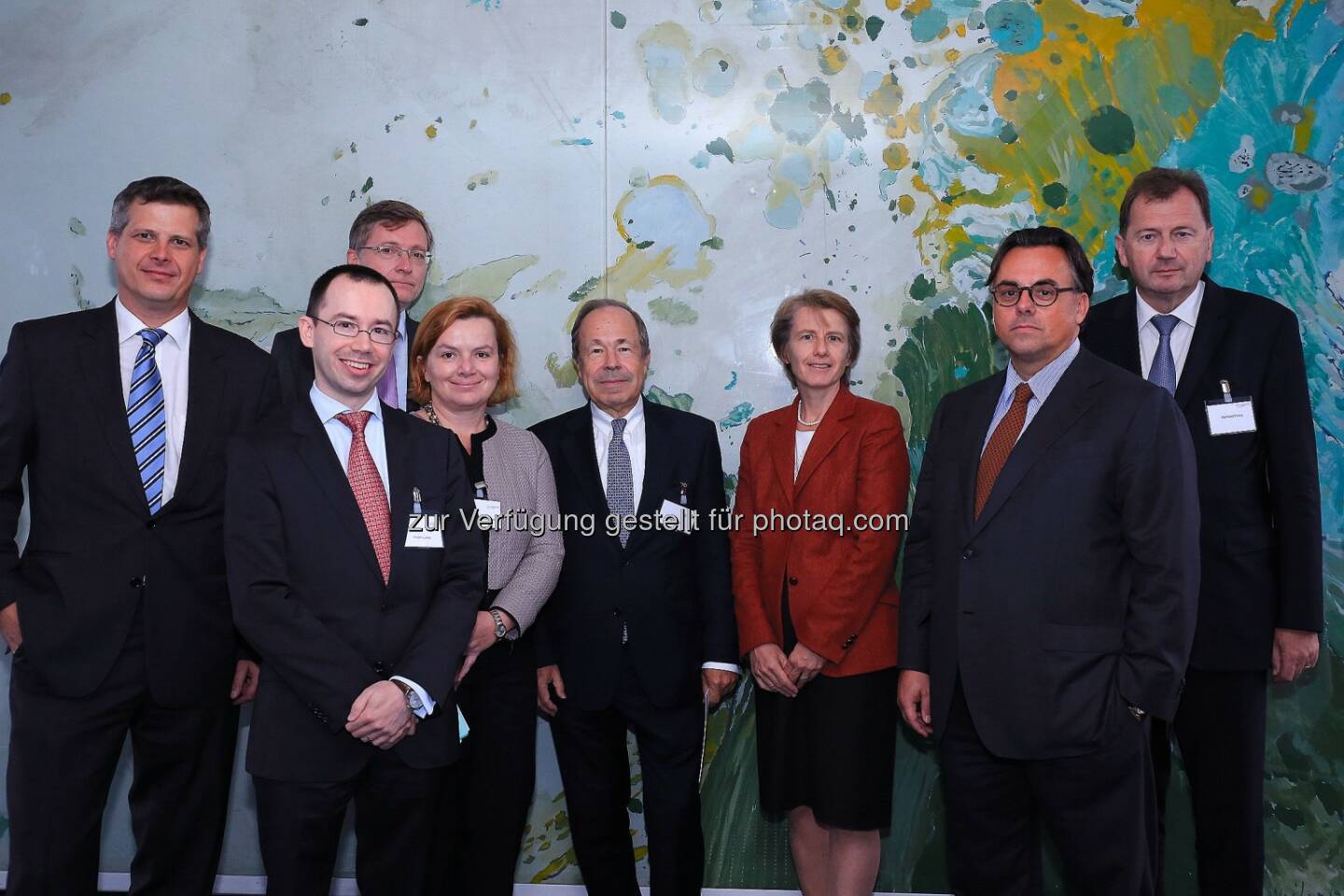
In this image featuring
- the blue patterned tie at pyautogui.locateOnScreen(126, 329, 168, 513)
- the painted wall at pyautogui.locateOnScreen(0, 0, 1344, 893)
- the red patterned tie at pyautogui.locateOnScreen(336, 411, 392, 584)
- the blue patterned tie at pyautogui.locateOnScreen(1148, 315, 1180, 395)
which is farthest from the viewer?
the painted wall at pyautogui.locateOnScreen(0, 0, 1344, 893)

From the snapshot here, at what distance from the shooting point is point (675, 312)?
3.56m

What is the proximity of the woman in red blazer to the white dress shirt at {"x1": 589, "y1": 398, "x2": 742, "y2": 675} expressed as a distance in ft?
0.74

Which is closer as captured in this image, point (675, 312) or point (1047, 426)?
point (1047, 426)

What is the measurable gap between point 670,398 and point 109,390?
1.79 m

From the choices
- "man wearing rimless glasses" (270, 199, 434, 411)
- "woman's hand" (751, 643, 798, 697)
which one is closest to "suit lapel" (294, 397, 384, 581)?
"man wearing rimless glasses" (270, 199, 434, 411)

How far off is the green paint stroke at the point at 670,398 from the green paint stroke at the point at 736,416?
135 mm

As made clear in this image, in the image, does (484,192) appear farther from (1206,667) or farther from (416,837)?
(1206,667)

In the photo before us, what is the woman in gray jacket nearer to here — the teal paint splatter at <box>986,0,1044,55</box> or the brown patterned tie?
the brown patterned tie

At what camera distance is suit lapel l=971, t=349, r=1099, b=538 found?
2.31 m

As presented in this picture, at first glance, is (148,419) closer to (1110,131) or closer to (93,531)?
(93,531)

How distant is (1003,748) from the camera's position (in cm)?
232

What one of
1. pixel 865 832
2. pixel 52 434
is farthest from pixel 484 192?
pixel 865 832

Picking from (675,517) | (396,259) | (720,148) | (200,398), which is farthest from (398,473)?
(720,148)

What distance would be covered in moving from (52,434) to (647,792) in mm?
1906
